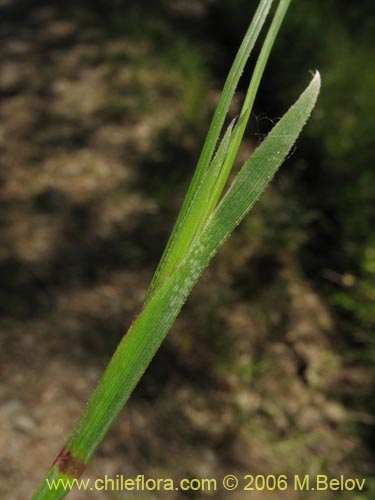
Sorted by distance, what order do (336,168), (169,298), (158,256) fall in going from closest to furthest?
(169,298) < (158,256) < (336,168)

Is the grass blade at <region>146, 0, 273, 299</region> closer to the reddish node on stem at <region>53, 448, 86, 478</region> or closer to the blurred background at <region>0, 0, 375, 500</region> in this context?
the reddish node on stem at <region>53, 448, 86, 478</region>

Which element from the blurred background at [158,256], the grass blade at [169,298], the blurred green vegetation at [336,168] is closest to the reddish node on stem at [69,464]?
the grass blade at [169,298]

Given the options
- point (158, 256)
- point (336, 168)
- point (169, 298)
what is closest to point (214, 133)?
point (169, 298)

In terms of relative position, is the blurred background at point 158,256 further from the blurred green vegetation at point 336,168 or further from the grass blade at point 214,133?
the grass blade at point 214,133

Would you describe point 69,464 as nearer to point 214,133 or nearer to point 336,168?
point 214,133

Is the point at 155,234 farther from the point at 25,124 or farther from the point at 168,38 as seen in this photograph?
the point at 168,38
